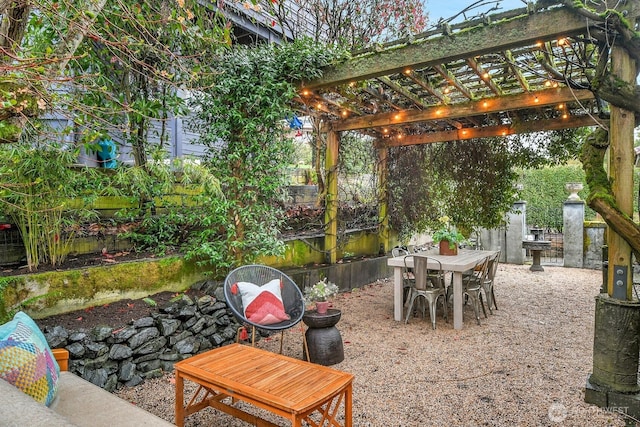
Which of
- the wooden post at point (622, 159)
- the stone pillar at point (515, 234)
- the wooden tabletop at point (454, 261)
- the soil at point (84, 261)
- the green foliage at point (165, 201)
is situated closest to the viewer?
the wooden post at point (622, 159)

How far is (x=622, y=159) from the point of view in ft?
8.62

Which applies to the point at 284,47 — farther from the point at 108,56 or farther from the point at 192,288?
the point at 192,288

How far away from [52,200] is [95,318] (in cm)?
105

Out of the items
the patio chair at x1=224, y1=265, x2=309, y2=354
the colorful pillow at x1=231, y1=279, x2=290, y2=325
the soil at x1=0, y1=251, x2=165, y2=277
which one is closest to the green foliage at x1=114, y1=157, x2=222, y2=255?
the soil at x1=0, y1=251, x2=165, y2=277

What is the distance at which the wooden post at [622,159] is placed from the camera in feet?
8.49

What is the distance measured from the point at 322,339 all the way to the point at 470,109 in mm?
3688

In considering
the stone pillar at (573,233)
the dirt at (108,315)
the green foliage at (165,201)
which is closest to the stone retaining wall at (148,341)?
the dirt at (108,315)

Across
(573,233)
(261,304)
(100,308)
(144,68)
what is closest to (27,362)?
(261,304)

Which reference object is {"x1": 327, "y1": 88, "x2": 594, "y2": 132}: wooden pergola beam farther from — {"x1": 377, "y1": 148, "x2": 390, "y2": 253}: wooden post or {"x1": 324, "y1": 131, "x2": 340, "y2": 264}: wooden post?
{"x1": 377, "y1": 148, "x2": 390, "y2": 253}: wooden post

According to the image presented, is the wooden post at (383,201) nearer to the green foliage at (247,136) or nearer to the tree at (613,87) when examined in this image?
the green foliage at (247,136)

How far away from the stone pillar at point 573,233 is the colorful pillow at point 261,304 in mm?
7070

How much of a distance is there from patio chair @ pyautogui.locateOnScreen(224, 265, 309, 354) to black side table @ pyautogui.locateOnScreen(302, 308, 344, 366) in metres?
0.14

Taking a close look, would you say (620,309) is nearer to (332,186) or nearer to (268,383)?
(268,383)

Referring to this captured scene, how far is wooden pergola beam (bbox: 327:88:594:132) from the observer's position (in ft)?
15.4
